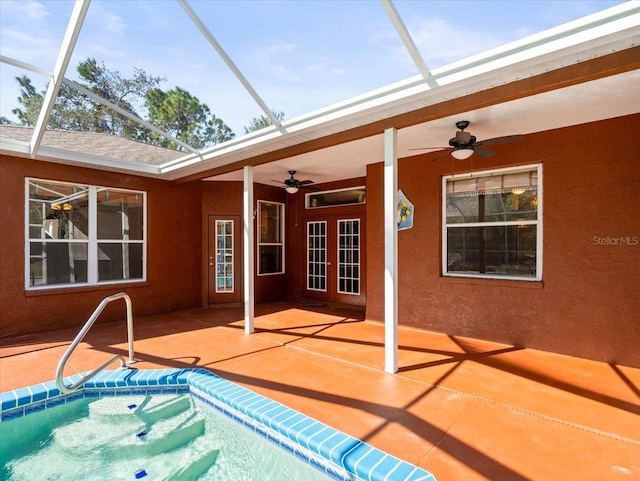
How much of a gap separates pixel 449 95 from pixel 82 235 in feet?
19.9

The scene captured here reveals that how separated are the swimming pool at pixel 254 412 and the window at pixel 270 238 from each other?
4587 millimetres

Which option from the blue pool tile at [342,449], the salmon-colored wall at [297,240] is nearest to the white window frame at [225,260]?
the salmon-colored wall at [297,240]

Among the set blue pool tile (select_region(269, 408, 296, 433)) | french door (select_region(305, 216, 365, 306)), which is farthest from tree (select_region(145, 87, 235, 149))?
blue pool tile (select_region(269, 408, 296, 433))

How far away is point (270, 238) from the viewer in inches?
327

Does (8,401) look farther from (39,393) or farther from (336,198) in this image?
(336,198)

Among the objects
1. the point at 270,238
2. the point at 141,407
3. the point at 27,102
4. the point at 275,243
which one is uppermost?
the point at 27,102

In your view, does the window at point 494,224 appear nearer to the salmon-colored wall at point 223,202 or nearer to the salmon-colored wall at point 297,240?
the salmon-colored wall at point 297,240

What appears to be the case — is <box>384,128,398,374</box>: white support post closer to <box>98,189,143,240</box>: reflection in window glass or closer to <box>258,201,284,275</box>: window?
<box>258,201,284,275</box>: window

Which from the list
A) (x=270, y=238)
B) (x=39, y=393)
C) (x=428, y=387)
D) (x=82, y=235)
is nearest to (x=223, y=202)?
(x=270, y=238)

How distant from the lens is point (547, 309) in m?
4.23

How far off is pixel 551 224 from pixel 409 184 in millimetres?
2012

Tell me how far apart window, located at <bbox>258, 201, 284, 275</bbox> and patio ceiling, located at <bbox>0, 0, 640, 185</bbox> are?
8.96ft

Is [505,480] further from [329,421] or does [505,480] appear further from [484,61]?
[484,61]

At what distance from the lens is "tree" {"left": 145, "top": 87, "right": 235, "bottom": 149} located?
17953mm
